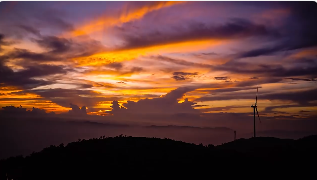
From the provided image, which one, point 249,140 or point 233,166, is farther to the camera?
point 249,140

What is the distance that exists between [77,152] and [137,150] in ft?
36.4

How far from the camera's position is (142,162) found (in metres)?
46.7

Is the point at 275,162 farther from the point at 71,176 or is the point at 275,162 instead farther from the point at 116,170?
the point at 71,176

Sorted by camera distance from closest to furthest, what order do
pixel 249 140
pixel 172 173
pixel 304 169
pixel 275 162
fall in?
1. pixel 172 173
2. pixel 304 169
3. pixel 275 162
4. pixel 249 140

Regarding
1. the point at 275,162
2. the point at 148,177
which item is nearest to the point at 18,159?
the point at 148,177

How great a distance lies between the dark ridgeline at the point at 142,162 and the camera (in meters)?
42.4

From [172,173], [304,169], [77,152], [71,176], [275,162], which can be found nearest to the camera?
[71,176]

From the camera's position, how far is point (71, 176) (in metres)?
40.5

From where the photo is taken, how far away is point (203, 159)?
51375mm

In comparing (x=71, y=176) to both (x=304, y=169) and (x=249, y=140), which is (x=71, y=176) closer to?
(x=304, y=169)

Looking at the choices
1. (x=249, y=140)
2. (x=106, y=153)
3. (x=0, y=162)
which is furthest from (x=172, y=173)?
(x=249, y=140)

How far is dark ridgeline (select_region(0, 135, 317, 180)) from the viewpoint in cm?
4238

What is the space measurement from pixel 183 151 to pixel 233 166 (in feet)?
33.2

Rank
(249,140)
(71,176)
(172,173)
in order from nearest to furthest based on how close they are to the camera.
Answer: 1. (71,176)
2. (172,173)
3. (249,140)
